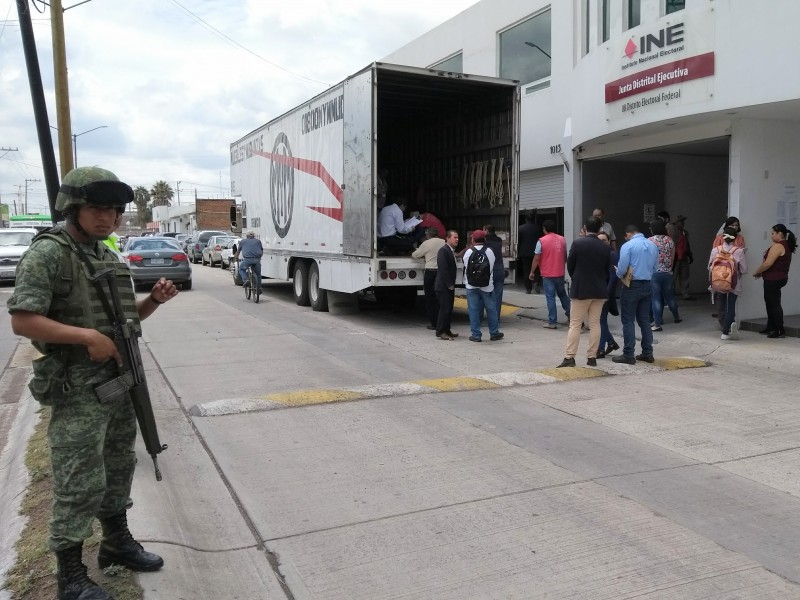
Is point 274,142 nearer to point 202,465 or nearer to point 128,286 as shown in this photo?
point 202,465

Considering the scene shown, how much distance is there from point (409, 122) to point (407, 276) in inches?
188

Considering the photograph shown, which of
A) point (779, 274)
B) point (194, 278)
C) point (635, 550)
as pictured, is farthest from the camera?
point (194, 278)

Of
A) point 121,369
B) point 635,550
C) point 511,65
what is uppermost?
point 511,65

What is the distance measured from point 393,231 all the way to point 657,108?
15.6ft

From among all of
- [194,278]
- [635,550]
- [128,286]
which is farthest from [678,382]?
[194,278]

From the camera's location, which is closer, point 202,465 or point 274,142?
point 202,465

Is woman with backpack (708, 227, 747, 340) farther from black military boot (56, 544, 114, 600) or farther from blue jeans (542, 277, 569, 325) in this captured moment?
black military boot (56, 544, 114, 600)

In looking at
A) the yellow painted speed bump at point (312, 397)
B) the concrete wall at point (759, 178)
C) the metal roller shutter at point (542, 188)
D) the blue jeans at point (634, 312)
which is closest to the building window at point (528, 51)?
the metal roller shutter at point (542, 188)

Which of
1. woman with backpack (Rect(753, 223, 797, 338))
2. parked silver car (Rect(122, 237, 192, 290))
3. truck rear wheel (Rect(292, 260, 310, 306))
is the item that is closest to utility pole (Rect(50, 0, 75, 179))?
truck rear wheel (Rect(292, 260, 310, 306))

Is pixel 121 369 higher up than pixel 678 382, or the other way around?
pixel 121 369

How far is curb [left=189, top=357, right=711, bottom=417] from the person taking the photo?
686 cm

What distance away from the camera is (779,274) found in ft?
34.1

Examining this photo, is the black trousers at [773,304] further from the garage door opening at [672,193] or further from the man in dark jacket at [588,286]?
the garage door opening at [672,193]

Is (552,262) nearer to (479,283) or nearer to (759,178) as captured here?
(479,283)
